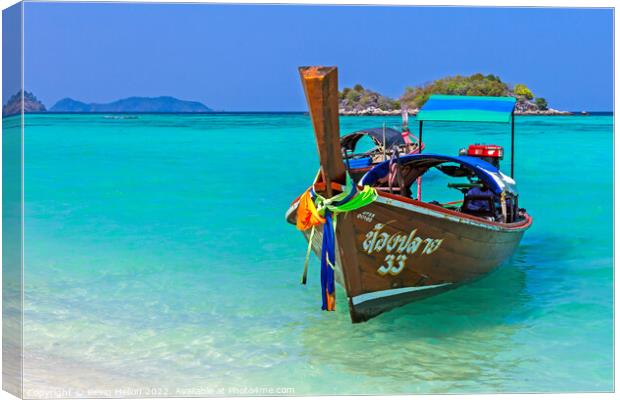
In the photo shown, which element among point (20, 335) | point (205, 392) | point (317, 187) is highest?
point (317, 187)

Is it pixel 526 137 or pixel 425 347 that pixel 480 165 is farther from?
pixel 526 137

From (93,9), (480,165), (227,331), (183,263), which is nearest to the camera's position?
(227,331)

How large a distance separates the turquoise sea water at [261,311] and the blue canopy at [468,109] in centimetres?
184

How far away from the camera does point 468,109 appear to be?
1029cm

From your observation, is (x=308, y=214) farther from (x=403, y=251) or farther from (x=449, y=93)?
(x=449, y=93)

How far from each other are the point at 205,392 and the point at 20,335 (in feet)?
4.80

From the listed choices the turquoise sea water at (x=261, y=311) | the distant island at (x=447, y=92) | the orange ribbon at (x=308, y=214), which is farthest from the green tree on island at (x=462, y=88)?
the orange ribbon at (x=308, y=214)

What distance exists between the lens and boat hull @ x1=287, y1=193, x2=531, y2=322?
25.0 ft

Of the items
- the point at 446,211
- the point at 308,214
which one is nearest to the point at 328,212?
the point at 308,214

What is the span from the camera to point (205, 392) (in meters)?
7.20

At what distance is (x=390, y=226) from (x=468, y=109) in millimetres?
3051

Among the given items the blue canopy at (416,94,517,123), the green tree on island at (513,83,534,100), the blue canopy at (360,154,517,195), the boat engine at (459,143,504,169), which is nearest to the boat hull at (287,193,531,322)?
the blue canopy at (360,154,517,195)

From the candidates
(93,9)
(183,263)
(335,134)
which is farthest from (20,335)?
(93,9)

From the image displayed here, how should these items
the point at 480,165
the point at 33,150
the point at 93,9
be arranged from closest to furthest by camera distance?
the point at 480,165 → the point at 33,150 → the point at 93,9
